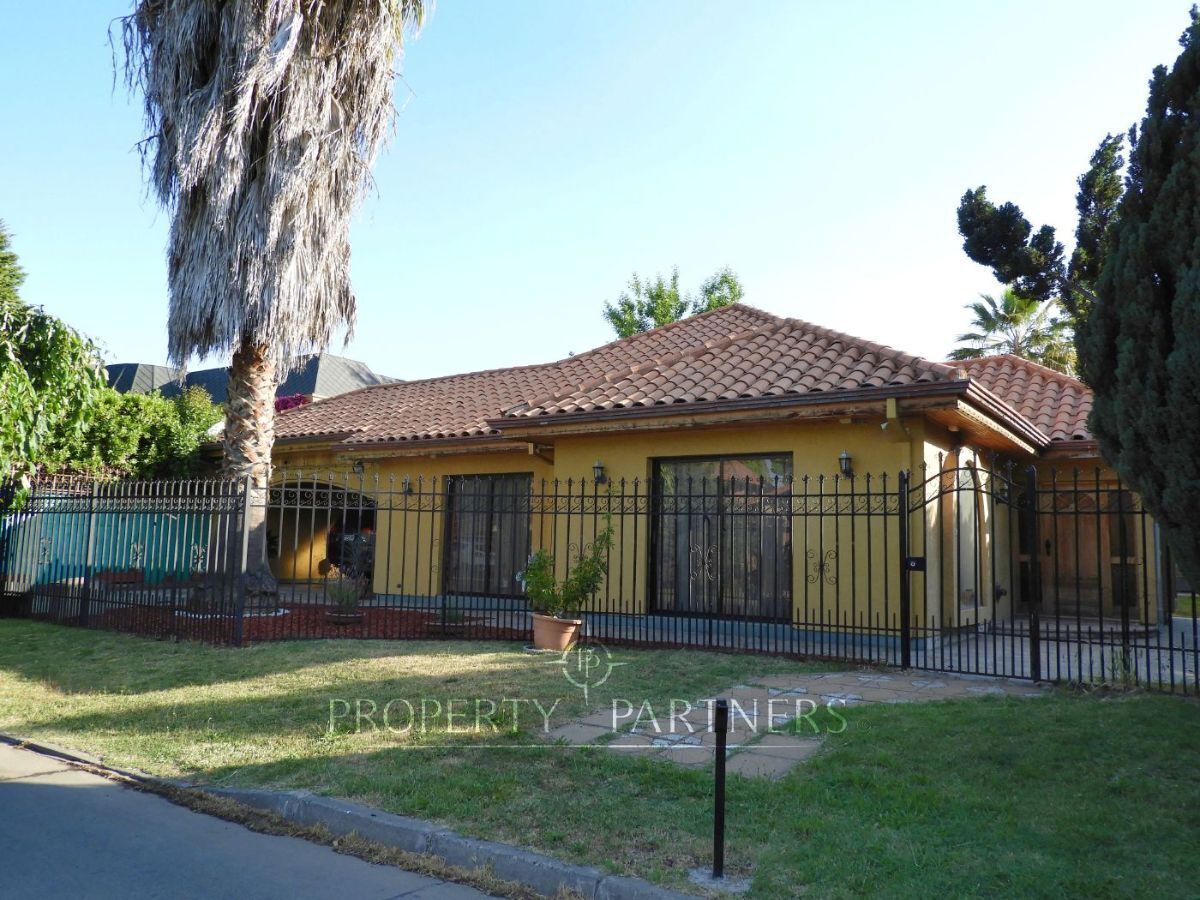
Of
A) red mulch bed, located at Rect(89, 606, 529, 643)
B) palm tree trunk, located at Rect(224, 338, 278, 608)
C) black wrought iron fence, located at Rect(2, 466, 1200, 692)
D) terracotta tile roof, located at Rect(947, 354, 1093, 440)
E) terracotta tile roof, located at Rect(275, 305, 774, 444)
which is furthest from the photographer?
terracotta tile roof, located at Rect(275, 305, 774, 444)

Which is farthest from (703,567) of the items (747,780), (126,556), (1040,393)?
(126,556)

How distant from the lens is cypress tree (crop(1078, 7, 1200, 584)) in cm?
482

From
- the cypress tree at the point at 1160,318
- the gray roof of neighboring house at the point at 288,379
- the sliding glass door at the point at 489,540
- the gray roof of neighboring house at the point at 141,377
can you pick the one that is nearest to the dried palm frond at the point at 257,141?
the sliding glass door at the point at 489,540

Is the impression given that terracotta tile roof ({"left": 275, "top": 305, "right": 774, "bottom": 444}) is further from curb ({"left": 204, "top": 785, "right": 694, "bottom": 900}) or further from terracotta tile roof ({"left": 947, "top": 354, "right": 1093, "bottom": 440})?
curb ({"left": 204, "top": 785, "right": 694, "bottom": 900})

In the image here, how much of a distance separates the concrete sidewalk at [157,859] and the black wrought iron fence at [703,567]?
5141 mm

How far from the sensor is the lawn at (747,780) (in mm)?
3934

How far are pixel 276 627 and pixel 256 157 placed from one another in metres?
6.39

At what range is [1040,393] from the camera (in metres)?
14.6

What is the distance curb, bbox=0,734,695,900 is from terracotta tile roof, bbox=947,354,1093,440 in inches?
397

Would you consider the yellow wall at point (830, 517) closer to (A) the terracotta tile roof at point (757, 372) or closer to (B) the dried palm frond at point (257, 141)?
(A) the terracotta tile roof at point (757, 372)

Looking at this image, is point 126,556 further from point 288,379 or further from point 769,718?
point 288,379

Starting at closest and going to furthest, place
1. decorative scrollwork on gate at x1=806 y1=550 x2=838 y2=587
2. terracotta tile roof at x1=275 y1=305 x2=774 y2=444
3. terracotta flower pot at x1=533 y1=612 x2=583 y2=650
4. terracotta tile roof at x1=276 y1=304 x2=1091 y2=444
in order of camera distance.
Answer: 1. terracotta flower pot at x1=533 y1=612 x2=583 y2=650
2. decorative scrollwork on gate at x1=806 y1=550 x2=838 y2=587
3. terracotta tile roof at x1=276 y1=304 x2=1091 y2=444
4. terracotta tile roof at x1=275 y1=305 x2=774 y2=444

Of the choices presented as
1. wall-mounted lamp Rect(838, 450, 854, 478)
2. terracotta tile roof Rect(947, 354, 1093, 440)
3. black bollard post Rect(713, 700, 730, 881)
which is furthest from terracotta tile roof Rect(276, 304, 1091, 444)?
black bollard post Rect(713, 700, 730, 881)

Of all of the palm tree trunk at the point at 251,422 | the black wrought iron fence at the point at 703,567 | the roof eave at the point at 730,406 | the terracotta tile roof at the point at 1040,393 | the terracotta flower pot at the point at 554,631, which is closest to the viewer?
the roof eave at the point at 730,406
